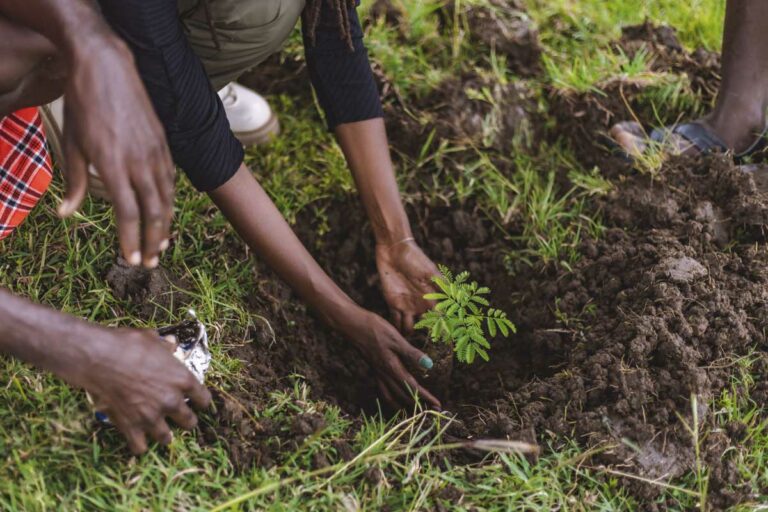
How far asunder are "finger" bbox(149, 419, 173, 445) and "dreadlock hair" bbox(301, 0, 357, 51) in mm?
1180

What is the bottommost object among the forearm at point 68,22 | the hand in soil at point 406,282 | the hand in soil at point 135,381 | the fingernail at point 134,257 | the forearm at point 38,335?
the hand in soil at point 406,282

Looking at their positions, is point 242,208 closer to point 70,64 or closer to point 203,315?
point 203,315

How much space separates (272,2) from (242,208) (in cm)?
57

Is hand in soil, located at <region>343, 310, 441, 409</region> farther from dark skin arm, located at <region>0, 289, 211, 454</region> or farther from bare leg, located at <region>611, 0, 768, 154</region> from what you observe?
bare leg, located at <region>611, 0, 768, 154</region>

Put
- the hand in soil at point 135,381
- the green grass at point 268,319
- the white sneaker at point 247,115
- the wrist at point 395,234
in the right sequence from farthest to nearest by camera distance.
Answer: the white sneaker at point 247,115 < the wrist at point 395,234 < the green grass at point 268,319 < the hand in soil at point 135,381

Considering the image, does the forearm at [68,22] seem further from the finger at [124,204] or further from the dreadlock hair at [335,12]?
the dreadlock hair at [335,12]

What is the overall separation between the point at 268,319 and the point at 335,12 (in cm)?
95

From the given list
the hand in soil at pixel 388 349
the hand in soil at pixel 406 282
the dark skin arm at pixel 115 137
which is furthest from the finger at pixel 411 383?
the dark skin arm at pixel 115 137

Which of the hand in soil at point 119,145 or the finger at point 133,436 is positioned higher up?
the hand in soil at point 119,145

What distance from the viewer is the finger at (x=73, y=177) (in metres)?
1.48

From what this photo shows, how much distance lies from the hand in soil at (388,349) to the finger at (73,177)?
0.94 metres

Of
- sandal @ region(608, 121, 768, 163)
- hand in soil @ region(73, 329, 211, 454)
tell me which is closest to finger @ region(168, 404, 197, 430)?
hand in soil @ region(73, 329, 211, 454)

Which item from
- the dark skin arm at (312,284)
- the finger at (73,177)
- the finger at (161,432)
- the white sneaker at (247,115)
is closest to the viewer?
the finger at (73,177)

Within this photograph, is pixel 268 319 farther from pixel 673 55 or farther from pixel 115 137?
pixel 673 55
